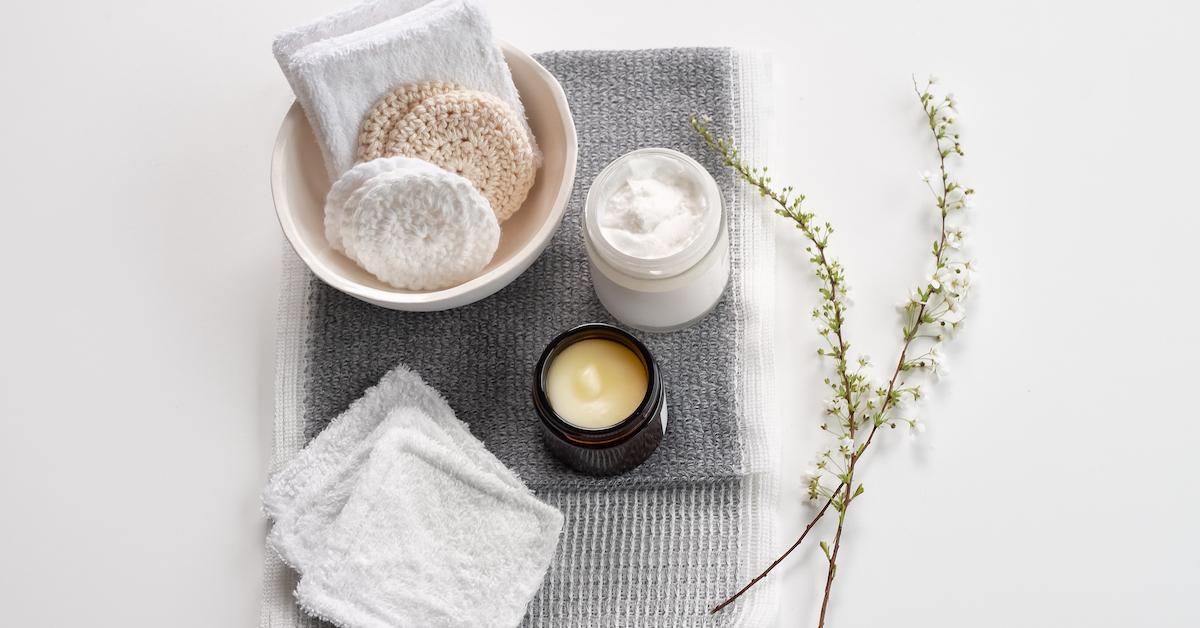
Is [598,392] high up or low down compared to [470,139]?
down

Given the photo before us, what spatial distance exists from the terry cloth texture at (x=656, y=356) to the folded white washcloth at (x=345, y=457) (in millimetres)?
19

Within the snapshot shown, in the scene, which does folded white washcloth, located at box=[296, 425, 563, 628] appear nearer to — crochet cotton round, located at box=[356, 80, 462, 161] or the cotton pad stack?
the cotton pad stack

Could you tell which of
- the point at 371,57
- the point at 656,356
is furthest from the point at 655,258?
the point at 371,57

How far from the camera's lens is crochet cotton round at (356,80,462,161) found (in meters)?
0.80

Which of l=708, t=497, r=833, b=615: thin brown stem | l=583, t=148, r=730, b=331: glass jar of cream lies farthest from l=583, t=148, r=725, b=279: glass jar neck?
l=708, t=497, r=833, b=615: thin brown stem

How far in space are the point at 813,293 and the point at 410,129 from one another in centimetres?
36

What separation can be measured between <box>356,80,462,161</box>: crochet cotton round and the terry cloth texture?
15 centimetres

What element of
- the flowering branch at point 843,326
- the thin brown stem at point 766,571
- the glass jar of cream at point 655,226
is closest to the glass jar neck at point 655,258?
the glass jar of cream at point 655,226

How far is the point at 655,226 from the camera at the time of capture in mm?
774

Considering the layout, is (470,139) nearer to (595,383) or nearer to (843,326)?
(595,383)

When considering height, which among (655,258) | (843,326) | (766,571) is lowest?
(766,571)

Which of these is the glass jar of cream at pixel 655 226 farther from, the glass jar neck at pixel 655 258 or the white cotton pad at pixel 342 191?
the white cotton pad at pixel 342 191

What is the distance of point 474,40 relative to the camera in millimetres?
803

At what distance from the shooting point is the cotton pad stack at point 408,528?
0.80m
